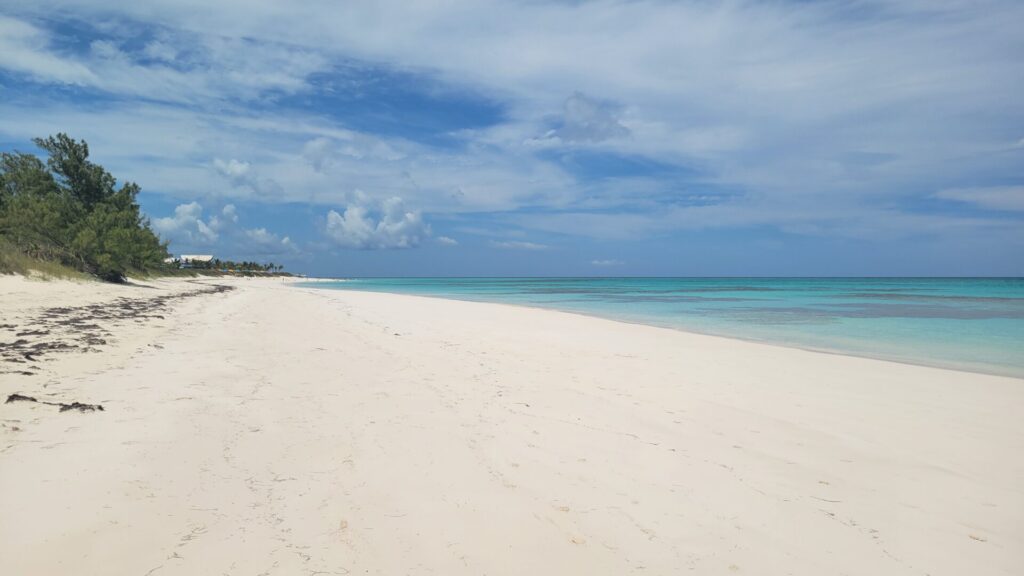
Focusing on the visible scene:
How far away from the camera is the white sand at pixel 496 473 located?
2727mm

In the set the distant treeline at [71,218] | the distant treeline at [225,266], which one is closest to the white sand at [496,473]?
the distant treeline at [71,218]

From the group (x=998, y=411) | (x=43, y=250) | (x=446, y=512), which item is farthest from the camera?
(x=43, y=250)

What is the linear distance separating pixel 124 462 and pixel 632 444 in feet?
13.1

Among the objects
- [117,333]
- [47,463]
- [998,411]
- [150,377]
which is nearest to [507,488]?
[47,463]

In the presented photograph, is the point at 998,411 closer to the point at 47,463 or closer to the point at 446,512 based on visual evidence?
the point at 446,512

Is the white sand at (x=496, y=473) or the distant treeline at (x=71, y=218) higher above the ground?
the distant treeline at (x=71, y=218)

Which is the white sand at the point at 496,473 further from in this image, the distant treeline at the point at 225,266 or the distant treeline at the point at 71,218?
the distant treeline at the point at 225,266

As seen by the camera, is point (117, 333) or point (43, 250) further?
point (43, 250)

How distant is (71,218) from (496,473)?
3906 centimetres

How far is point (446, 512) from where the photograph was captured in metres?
3.15

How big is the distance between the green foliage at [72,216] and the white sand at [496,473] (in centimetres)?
2402

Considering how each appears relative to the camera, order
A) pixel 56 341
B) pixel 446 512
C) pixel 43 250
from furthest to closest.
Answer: pixel 43 250 → pixel 56 341 → pixel 446 512

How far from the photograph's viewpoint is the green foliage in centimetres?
2527

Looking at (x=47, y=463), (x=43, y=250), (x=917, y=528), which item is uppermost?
(x=43, y=250)
